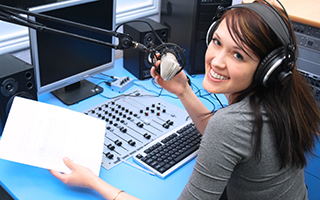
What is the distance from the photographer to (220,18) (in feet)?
2.93

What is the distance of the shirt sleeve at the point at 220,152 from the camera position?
0.76m

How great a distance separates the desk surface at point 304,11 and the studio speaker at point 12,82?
103 centimetres

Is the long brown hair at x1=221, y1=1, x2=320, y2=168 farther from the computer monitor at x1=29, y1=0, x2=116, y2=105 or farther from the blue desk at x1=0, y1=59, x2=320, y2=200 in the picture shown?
the computer monitor at x1=29, y1=0, x2=116, y2=105

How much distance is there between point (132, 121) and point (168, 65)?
1.65 feet

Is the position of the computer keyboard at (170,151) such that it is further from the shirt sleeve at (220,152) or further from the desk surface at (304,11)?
the desk surface at (304,11)

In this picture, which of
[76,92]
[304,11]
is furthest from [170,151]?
[304,11]

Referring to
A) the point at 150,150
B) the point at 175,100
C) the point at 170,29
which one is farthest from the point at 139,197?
the point at 170,29

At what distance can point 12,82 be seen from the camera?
1.11 m

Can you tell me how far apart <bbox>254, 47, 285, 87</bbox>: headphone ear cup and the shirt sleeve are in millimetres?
114

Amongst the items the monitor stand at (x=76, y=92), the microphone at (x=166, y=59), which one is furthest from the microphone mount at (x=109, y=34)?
the monitor stand at (x=76, y=92)

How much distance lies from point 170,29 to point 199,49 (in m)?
0.25

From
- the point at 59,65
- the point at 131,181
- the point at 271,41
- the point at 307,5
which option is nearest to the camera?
the point at 271,41

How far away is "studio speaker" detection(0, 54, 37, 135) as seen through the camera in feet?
3.60

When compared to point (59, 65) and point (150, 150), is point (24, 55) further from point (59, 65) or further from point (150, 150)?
point (150, 150)
